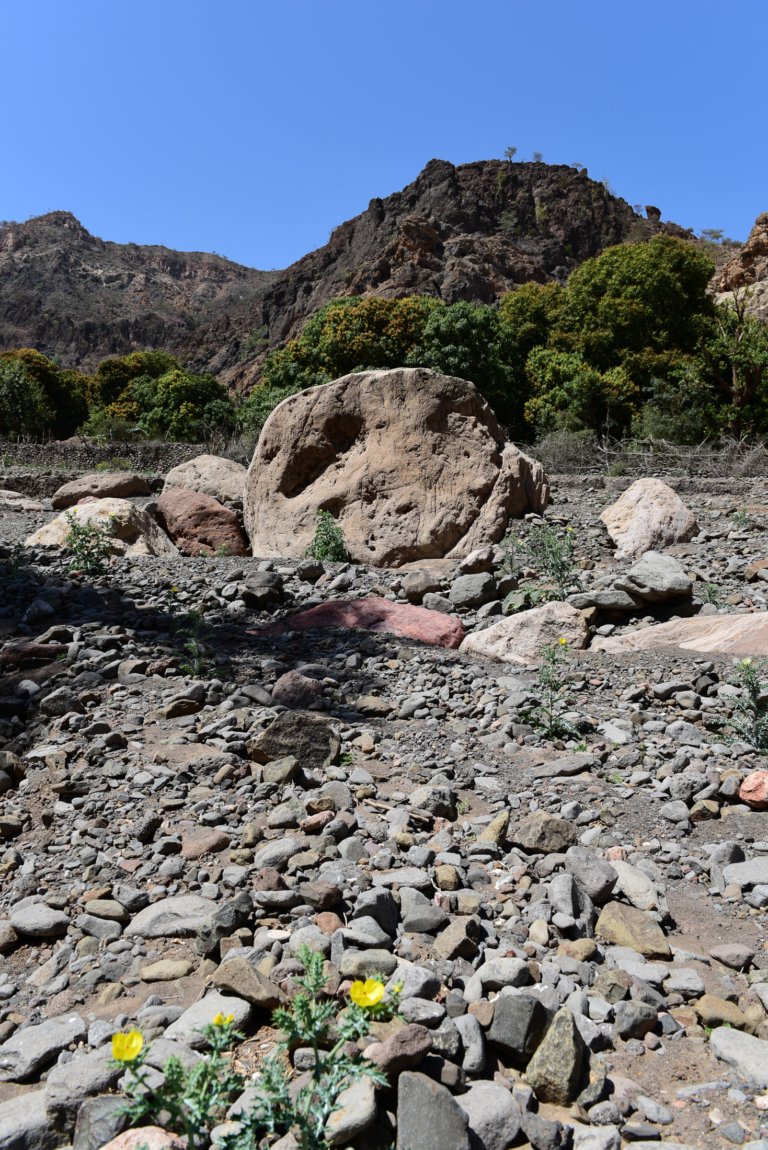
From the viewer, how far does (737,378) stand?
44.7 ft

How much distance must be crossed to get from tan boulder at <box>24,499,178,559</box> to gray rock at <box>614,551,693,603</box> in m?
4.68

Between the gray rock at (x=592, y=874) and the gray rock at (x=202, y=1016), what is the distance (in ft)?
3.38

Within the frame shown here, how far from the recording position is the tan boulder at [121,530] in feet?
23.6

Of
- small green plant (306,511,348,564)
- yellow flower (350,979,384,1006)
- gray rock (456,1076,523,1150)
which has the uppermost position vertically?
small green plant (306,511,348,564)

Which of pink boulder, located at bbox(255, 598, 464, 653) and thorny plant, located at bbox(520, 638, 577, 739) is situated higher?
pink boulder, located at bbox(255, 598, 464, 653)

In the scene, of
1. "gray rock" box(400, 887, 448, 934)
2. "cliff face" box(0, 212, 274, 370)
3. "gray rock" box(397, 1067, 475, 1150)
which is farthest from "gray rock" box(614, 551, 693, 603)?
"cliff face" box(0, 212, 274, 370)

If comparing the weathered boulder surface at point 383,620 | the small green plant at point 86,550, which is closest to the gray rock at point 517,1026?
the weathered boulder surface at point 383,620

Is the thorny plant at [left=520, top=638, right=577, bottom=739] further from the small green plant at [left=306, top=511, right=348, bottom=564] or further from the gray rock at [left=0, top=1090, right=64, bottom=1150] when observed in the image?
the small green plant at [left=306, top=511, right=348, bottom=564]

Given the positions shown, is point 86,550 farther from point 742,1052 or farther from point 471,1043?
point 742,1052

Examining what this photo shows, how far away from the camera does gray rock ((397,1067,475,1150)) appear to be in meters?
1.25

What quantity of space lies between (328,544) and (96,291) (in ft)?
232

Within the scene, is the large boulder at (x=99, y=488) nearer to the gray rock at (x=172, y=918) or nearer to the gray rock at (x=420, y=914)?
the gray rock at (x=172, y=918)

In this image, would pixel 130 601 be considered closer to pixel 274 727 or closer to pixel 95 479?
pixel 274 727

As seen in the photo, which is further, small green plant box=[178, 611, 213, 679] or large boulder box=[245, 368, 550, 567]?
large boulder box=[245, 368, 550, 567]
